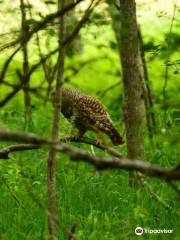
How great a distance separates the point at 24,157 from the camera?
25.0ft

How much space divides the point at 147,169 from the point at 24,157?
594 centimetres

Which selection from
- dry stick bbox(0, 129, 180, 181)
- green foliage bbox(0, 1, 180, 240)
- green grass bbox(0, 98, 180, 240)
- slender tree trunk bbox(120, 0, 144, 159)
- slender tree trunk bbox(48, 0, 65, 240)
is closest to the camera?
dry stick bbox(0, 129, 180, 181)

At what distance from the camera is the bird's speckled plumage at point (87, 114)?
21.8 ft

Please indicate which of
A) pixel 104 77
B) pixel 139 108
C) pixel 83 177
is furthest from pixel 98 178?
pixel 104 77

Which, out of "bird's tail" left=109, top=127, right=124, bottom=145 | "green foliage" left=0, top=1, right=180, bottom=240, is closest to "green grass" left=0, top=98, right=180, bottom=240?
"green foliage" left=0, top=1, right=180, bottom=240

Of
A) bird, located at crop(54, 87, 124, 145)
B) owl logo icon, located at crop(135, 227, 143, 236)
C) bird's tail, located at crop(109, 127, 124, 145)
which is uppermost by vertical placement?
bird, located at crop(54, 87, 124, 145)

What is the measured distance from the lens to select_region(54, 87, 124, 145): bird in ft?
21.8

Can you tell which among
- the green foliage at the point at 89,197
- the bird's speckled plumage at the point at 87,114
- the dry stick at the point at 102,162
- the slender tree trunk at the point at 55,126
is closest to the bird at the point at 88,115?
the bird's speckled plumage at the point at 87,114

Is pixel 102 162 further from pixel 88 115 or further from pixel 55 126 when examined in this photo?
pixel 88 115

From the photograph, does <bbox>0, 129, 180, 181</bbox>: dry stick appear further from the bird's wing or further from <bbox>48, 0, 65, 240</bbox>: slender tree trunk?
the bird's wing

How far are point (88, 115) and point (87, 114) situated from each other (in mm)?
22

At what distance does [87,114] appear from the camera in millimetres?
6770

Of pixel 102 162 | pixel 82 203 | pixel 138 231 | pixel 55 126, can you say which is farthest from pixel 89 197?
pixel 102 162

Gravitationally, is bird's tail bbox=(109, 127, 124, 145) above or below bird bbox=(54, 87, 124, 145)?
below
